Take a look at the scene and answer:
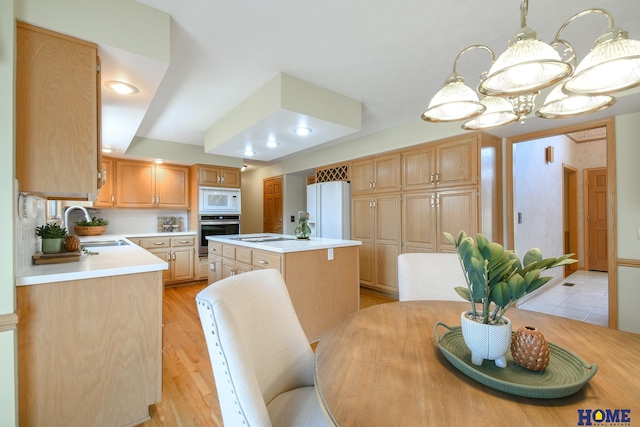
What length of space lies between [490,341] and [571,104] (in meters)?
1.22

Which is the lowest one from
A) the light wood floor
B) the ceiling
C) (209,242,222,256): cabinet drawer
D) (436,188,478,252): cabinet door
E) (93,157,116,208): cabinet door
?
the light wood floor

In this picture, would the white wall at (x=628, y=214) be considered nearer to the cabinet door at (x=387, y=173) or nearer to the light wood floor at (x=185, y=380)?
the cabinet door at (x=387, y=173)

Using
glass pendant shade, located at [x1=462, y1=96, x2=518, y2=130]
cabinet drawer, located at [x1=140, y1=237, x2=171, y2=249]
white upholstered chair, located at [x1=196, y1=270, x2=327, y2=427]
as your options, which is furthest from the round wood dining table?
cabinet drawer, located at [x1=140, y1=237, x2=171, y2=249]

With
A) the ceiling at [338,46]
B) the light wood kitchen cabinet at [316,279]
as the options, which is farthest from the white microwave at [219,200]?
the light wood kitchen cabinet at [316,279]

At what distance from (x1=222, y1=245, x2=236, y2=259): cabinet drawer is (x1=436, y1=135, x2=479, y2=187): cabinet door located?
8.31 ft

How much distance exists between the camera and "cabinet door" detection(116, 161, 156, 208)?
14.2ft

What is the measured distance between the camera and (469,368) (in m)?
0.73

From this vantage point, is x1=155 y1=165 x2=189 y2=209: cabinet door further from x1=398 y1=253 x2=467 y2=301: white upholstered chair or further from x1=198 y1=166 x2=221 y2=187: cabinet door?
x1=398 y1=253 x2=467 y2=301: white upholstered chair

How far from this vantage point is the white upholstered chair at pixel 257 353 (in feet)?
2.25

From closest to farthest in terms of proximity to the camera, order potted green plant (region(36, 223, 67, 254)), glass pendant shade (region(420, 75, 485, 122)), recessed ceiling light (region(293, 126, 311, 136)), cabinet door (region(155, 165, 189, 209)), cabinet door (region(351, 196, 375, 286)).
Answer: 1. glass pendant shade (region(420, 75, 485, 122))
2. potted green plant (region(36, 223, 67, 254))
3. recessed ceiling light (region(293, 126, 311, 136))
4. cabinet door (region(351, 196, 375, 286))
5. cabinet door (region(155, 165, 189, 209))

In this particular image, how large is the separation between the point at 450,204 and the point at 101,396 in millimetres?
3354

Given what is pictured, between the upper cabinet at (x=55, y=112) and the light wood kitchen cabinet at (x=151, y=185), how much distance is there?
3369 millimetres

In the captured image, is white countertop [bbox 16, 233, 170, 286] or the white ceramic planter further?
white countertop [bbox 16, 233, 170, 286]

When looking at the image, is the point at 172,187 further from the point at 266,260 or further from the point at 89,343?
the point at 89,343
